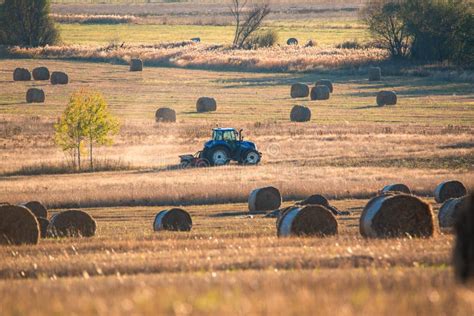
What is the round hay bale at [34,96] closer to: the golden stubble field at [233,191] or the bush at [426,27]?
the golden stubble field at [233,191]

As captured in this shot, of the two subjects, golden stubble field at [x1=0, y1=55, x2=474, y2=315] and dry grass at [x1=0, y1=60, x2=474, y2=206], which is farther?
dry grass at [x1=0, y1=60, x2=474, y2=206]

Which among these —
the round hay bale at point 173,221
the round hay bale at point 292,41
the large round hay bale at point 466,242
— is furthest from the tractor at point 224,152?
the round hay bale at point 292,41

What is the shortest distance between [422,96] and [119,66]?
28.5 meters

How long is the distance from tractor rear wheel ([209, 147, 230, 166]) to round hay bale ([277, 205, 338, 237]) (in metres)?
19.1

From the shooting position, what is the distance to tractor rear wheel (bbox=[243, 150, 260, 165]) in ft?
121

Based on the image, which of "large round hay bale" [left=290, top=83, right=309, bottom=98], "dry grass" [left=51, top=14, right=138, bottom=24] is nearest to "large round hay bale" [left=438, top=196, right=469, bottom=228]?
"large round hay bale" [left=290, top=83, right=309, bottom=98]

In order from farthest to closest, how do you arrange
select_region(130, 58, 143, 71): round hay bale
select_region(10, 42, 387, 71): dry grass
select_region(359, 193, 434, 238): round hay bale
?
select_region(10, 42, 387, 71): dry grass
select_region(130, 58, 143, 71): round hay bale
select_region(359, 193, 434, 238): round hay bale

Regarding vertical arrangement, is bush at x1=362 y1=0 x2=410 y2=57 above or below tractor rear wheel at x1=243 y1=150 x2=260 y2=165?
above

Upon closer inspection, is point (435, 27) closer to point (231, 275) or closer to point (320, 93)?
point (320, 93)

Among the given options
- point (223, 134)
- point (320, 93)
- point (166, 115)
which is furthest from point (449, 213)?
point (320, 93)

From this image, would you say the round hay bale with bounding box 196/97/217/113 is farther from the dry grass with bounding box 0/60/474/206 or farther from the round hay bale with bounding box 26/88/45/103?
the round hay bale with bounding box 26/88/45/103

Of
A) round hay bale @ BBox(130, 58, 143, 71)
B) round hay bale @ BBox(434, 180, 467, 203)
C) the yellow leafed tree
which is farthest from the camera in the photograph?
round hay bale @ BBox(130, 58, 143, 71)

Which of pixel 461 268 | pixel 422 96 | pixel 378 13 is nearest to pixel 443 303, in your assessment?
pixel 461 268

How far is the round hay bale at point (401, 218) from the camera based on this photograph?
16.0 metres
